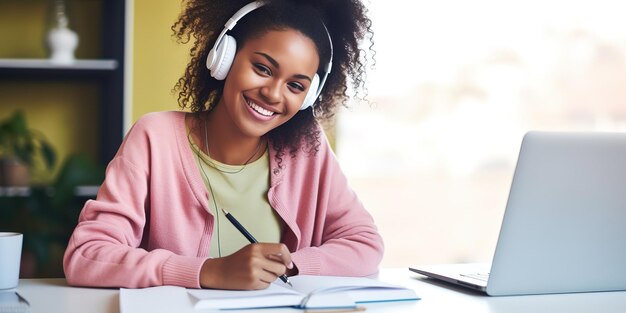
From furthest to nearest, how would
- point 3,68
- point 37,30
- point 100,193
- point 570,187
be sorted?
1. point 37,30
2. point 3,68
3. point 100,193
4. point 570,187

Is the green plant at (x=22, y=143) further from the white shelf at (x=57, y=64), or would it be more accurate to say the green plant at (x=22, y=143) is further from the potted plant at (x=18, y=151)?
the white shelf at (x=57, y=64)

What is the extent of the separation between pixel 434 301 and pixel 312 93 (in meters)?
0.50

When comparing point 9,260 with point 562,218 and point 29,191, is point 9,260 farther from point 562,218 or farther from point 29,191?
point 29,191

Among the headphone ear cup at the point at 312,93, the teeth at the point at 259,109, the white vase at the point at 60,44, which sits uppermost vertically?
the white vase at the point at 60,44

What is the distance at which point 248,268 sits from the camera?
1.21 metres

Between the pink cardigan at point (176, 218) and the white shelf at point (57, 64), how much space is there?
3.59 feet

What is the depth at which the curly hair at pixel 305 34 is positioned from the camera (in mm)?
1554

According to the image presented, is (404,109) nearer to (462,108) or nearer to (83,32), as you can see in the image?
(462,108)

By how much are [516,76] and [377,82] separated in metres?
0.76

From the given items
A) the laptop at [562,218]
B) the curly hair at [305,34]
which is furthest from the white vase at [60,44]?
the laptop at [562,218]

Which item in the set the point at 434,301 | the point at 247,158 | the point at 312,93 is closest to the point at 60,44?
the point at 247,158

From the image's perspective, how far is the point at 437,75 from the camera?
12.9 feet

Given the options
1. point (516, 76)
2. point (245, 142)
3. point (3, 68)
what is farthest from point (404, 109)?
point (245, 142)

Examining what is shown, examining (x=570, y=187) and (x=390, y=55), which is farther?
(x=390, y=55)
